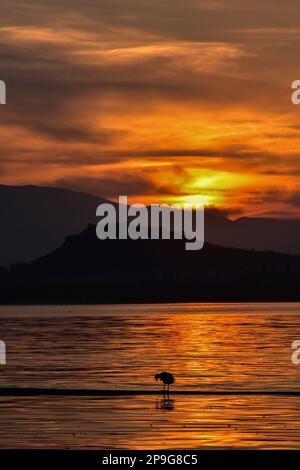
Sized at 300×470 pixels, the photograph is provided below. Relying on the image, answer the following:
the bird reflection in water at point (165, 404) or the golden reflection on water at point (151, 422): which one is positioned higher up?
the bird reflection in water at point (165, 404)

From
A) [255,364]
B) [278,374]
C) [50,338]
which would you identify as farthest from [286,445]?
[50,338]

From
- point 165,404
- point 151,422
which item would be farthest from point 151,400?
point 151,422

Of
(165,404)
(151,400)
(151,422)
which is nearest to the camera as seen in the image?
(151,422)

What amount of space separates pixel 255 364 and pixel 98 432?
98.0 feet

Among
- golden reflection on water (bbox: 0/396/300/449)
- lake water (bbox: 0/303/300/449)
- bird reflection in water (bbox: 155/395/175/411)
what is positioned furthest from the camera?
bird reflection in water (bbox: 155/395/175/411)

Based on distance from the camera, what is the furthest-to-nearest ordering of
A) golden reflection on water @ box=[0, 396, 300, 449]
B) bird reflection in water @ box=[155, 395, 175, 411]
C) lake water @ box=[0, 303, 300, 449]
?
bird reflection in water @ box=[155, 395, 175, 411] < lake water @ box=[0, 303, 300, 449] < golden reflection on water @ box=[0, 396, 300, 449]

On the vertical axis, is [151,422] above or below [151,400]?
below

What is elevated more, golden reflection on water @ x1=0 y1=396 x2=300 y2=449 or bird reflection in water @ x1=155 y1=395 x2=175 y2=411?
bird reflection in water @ x1=155 y1=395 x2=175 y2=411

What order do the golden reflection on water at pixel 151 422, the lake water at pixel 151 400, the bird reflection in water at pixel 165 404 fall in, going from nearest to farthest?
the golden reflection on water at pixel 151 422
the lake water at pixel 151 400
the bird reflection in water at pixel 165 404

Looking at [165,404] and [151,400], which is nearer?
[165,404]

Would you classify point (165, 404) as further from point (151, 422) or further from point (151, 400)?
point (151, 422)

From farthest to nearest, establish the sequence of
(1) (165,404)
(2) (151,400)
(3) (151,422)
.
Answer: (2) (151,400), (1) (165,404), (3) (151,422)

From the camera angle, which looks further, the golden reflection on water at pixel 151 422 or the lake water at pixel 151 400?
the lake water at pixel 151 400
